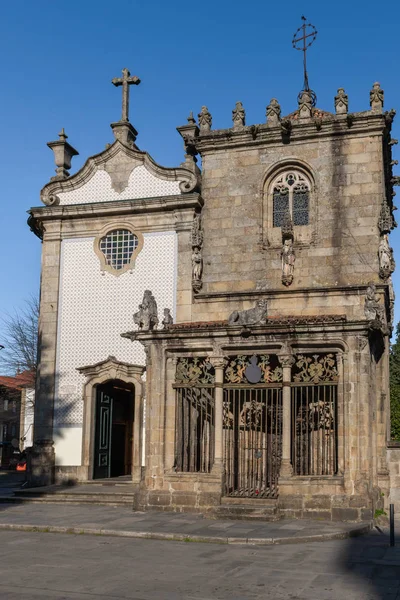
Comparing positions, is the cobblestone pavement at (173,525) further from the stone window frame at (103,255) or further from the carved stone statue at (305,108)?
the carved stone statue at (305,108)

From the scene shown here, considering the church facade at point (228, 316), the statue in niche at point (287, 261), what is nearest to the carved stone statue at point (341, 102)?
the church facade at point (228, 316)

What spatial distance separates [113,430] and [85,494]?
3.76m

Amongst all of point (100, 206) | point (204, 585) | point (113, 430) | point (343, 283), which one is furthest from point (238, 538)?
point (100, 206)

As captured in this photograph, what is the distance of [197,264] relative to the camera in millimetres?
19734

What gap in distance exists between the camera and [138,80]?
22.4m

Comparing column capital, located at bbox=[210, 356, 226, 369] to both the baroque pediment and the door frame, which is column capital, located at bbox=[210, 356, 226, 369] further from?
the baroque pediment

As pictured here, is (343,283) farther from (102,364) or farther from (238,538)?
(238,538)

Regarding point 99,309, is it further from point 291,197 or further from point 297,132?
point 297,132

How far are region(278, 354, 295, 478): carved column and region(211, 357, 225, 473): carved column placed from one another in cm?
134

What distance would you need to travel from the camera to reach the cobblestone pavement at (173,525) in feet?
40.5

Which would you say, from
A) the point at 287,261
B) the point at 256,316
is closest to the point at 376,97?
the point at 287,261

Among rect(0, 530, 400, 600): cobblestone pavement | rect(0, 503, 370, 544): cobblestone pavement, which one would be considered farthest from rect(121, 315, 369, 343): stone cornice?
rect(0, 530, 400, 600): cobblestone pavement

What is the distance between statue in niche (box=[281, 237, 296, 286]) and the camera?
62.2ft

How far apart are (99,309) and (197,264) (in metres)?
3.16
